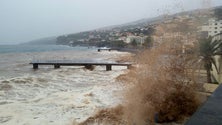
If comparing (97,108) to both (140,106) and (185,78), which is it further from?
(185,78)

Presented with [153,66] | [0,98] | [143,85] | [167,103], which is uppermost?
[153,66]

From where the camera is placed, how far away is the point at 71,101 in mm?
17266

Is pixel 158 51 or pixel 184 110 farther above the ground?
pixel 158 51

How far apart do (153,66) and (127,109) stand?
2.77 meters

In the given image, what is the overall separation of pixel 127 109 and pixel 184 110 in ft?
9.81

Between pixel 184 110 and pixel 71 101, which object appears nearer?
pixel 184 110

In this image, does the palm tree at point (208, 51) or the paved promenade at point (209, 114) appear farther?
the palm tree at point (208, 51)

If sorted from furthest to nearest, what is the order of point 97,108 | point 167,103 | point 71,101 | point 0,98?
point 0,98 → point 71,101 → point 97,108 → point 167,103

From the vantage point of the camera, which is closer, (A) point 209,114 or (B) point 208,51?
(A) point 209,114

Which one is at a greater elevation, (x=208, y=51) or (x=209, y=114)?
(x=208, y=51)

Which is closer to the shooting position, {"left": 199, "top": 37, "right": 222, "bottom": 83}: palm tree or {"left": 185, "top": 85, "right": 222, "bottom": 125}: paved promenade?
{"left": 185, "top": 85, "right": 222, "bottom": 125}: paved promenade

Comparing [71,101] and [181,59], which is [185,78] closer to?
[181,59]

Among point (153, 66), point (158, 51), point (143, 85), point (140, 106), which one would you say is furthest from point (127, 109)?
point (158, 51)

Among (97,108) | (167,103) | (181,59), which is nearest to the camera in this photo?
(167,103)
